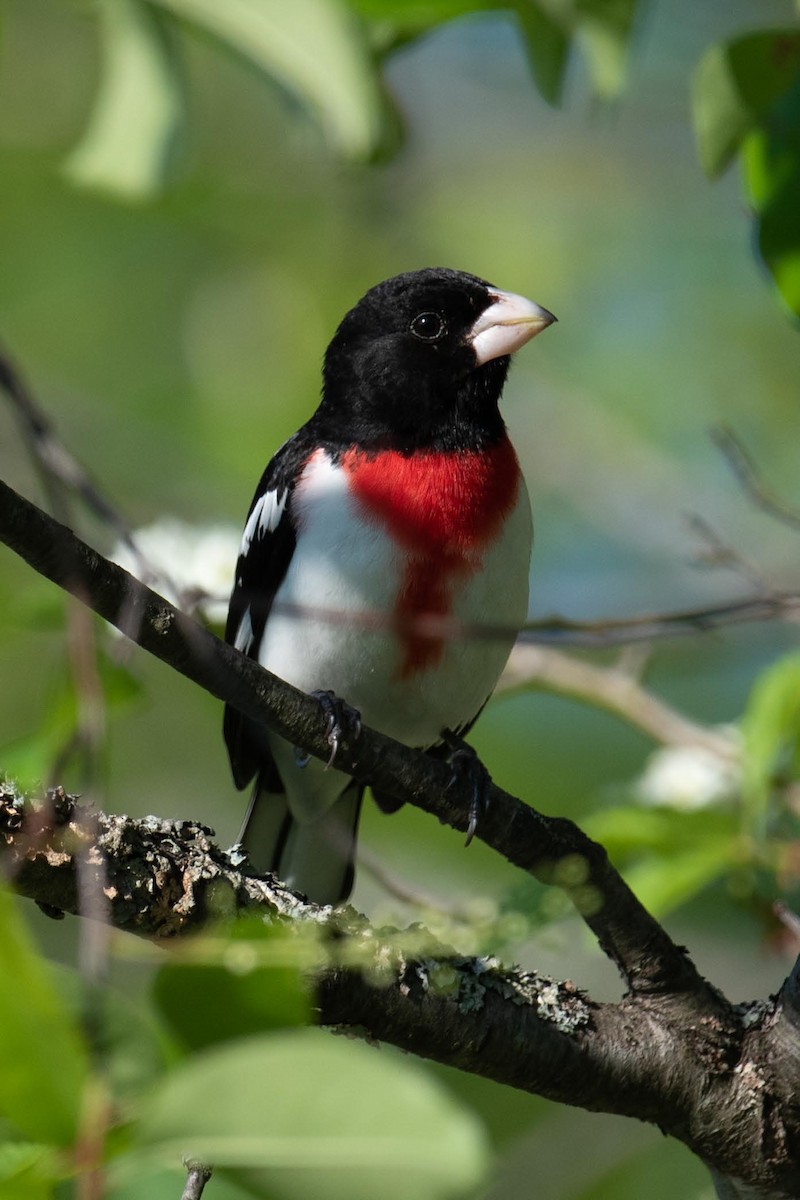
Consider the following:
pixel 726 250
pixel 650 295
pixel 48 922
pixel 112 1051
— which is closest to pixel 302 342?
pixel 650 295

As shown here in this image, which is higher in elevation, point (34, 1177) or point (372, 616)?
point (372, 616)

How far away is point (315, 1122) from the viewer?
1055 mm

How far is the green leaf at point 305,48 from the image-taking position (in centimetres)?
150

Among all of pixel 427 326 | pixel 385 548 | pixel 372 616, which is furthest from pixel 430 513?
pixel 427 326

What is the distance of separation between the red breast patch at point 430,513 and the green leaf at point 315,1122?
2503mm

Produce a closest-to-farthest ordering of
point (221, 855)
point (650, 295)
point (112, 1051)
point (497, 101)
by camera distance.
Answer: point (112, 1051)
point (221, 855)
point (650, 295)
point (497, 101)

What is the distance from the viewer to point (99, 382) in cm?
887

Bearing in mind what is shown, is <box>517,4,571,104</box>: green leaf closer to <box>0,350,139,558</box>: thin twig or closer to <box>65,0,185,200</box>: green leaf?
<box>65,0,185,200</box>: green leaf

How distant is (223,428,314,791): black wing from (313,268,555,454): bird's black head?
0.17m

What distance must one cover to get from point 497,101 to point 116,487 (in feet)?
14.0

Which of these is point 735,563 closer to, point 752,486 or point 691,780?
point 752,486

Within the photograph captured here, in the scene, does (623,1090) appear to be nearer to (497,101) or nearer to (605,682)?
(605,682)

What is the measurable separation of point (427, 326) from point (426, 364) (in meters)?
0.15

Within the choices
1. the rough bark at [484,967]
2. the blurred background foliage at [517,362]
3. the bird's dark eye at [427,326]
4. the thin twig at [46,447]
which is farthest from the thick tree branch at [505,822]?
the blurred background foliage at [517,362]
